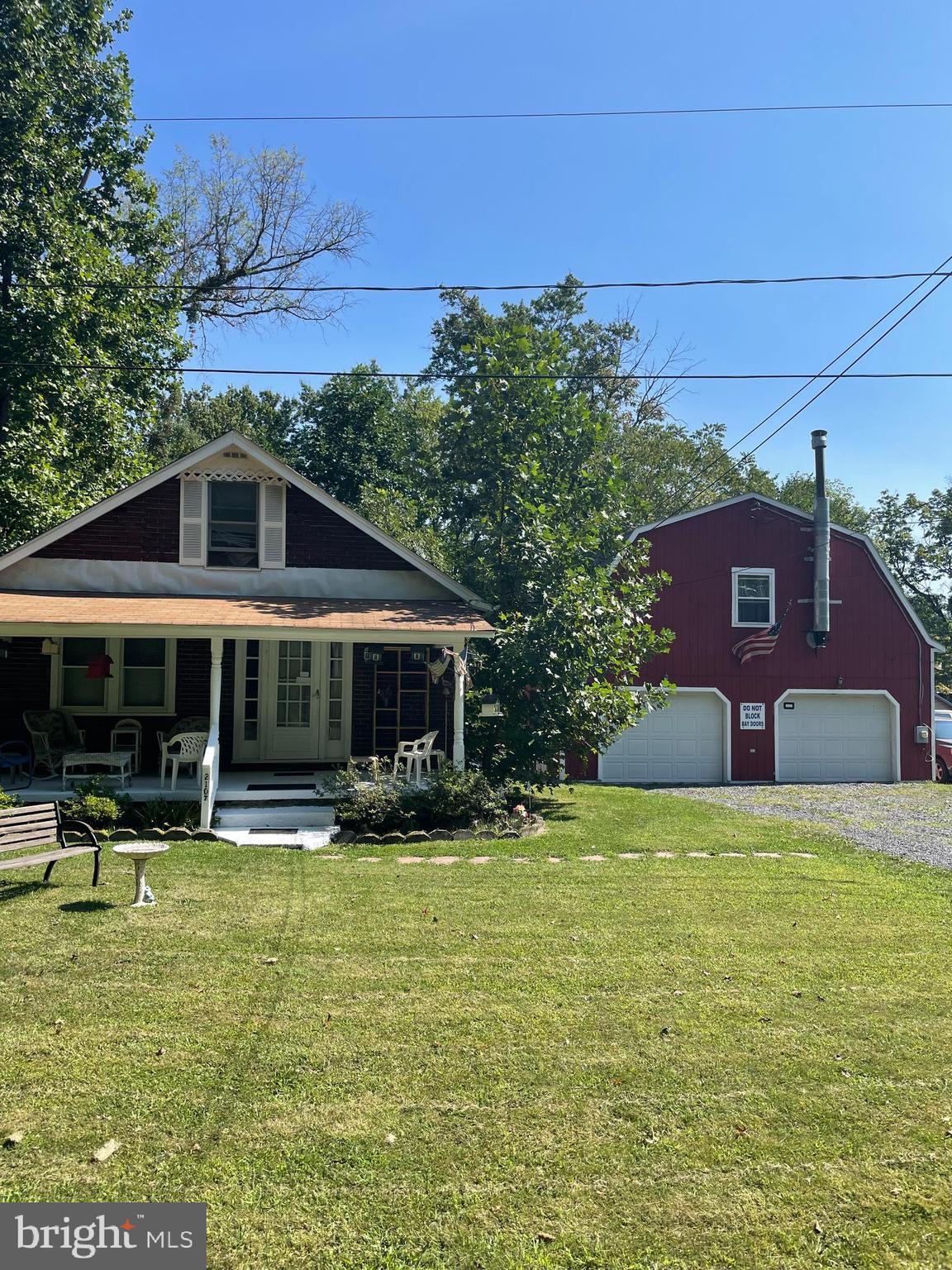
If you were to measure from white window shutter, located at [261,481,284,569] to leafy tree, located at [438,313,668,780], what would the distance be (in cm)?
383

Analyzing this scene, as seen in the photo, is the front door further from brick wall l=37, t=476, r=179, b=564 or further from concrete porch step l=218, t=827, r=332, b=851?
concrete porch step l=218, t=827, r=332, b=851

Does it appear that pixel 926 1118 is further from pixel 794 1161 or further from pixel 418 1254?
pixel 418 1254

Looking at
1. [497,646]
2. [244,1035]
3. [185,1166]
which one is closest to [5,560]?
[497,646]

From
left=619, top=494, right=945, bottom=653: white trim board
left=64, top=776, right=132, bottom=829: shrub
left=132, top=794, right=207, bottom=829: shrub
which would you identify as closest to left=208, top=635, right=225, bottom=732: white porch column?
left=132, top=794, right=207, bottom=829: shrub

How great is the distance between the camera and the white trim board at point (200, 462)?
42.4 feet

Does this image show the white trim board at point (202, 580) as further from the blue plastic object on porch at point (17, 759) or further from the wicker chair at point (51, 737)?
the blue plastic object on porch at point (17, 759)

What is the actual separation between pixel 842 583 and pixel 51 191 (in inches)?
835

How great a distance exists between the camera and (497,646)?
1378 centimetres

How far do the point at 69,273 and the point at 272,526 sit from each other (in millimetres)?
9444

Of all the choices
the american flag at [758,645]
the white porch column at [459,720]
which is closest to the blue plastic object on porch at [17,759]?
the white porch column at [459,720]

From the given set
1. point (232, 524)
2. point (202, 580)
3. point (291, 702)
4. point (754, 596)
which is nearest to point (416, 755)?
point (291, 702)

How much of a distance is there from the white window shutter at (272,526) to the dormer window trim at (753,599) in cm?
1152

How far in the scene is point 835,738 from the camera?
20219 mm

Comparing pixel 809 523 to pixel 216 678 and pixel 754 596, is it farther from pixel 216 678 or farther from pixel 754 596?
pixel 216 678
